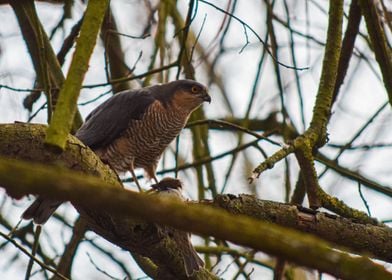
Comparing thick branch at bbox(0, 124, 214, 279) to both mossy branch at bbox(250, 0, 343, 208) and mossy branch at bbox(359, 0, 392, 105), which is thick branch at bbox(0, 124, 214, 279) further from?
mossy branch at bbox(359, 0, 392, 105)

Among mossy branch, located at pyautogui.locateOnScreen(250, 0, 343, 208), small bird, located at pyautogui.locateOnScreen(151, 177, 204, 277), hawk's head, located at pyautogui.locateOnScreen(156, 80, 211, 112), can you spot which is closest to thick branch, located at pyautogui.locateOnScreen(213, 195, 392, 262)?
small bird, located at pyautogui.locateOnScreen(151, 177, 204, 277)

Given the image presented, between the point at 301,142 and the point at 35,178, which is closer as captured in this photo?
the point at 35,178

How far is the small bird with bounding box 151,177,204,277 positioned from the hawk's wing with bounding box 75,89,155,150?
0.88 meters

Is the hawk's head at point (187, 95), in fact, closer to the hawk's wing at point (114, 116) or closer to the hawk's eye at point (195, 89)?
the hawk's eye at point (195, 89)

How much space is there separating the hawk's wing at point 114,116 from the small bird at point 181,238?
2.87 feet

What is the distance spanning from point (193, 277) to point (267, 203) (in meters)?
0.71

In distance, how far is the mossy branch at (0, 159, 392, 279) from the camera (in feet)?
5.99

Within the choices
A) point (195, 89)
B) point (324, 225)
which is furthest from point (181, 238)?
point (195, 89)

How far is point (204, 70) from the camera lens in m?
7.73

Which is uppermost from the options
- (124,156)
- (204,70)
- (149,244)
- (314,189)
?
(204,70)

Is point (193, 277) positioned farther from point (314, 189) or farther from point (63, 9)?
point (63, 9)

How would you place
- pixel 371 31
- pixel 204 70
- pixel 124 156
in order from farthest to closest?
pixel 204 70 < pixel 124 156 < pixel 371 31

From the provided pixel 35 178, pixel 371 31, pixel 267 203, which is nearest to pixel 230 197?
pixel 267 203

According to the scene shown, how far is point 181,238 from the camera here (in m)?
4.88
